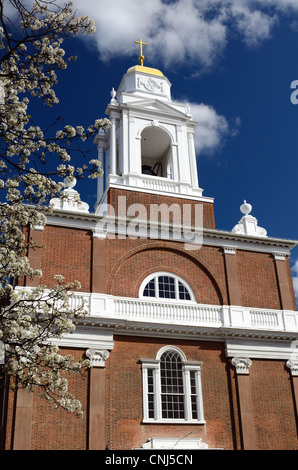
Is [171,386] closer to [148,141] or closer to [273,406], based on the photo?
[273,406]

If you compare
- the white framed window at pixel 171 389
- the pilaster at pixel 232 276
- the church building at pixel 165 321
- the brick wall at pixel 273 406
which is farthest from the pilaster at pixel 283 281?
the white framed window at pixel 171 389

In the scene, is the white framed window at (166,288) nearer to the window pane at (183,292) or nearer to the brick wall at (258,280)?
the window pane at (183,292)

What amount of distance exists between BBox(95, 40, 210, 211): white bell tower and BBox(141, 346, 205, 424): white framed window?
7.43 m

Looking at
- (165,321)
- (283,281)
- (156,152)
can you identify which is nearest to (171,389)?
(165,321)

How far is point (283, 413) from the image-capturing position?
63.2 ft

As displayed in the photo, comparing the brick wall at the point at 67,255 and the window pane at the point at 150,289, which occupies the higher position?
the brick wall at the point at 67,255

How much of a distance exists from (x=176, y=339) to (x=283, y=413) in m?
4.89

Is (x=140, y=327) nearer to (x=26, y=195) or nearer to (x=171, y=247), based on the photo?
(x=171, y=247)

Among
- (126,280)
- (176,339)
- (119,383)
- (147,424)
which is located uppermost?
(126,280)

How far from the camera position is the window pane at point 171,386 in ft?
59.5

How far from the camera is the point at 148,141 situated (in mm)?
25266

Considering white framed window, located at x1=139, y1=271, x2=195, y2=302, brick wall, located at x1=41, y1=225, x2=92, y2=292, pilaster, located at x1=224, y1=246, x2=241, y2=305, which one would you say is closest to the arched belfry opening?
pilaster, located at x1=224, y1=246, x2=241, y2=305

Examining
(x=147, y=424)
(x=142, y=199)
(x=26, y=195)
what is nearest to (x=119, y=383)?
(x=147, y=424)

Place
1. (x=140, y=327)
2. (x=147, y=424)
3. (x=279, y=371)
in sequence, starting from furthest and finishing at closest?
(x=279, y=371) < (x=140, y=327) < (x=147, y=424)
